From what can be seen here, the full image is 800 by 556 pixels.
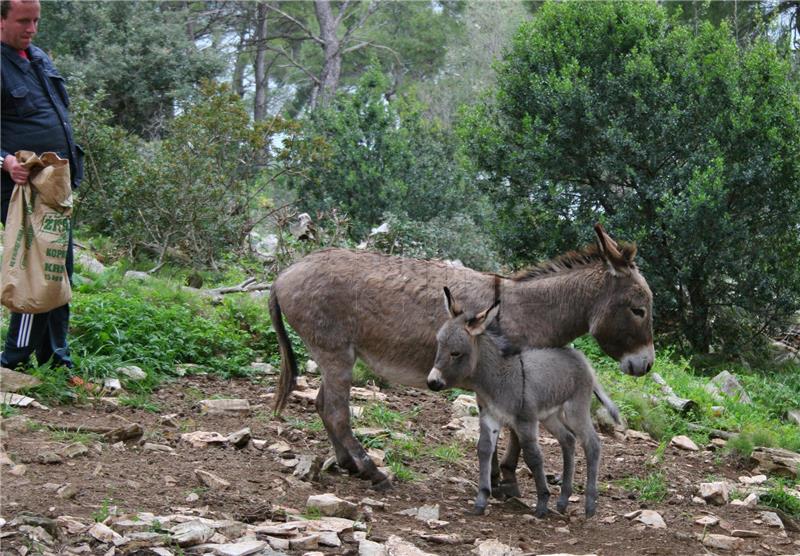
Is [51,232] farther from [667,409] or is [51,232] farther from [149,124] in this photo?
[149,124]

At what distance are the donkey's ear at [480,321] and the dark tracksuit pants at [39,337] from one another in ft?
Answer: 9.50

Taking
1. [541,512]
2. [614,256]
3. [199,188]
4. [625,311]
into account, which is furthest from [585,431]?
[199,188]

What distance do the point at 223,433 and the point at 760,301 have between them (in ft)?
23.2

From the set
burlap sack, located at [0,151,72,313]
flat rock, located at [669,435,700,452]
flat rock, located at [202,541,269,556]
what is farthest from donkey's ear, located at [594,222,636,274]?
burlap sack, located at [0,151,72,313]

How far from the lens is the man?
19.5 ft

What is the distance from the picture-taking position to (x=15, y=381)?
20.6 ft

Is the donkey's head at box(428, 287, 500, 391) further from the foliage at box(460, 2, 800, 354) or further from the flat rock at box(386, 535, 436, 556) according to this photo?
the foliage at box(460, 2, 800, 354)

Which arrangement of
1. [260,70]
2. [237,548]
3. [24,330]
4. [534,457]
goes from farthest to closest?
[260,70] < [24,330] < [534,457] < [237,548]

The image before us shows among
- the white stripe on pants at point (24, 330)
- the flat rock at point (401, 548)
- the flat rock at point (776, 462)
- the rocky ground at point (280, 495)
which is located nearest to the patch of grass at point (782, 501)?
the rocky ground at point (280, 495)

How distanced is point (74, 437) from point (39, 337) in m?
1.24

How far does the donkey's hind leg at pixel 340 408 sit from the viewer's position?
577cm

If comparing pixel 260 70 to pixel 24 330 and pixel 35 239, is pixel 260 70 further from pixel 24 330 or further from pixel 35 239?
pixel 35 239

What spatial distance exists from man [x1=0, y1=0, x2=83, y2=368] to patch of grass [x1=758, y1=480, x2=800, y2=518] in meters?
5.02

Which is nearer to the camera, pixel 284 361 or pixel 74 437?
pixel 74 437
